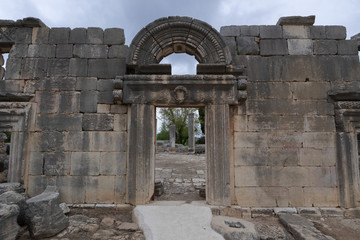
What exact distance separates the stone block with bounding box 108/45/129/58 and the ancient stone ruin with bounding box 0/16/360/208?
1.0 inches

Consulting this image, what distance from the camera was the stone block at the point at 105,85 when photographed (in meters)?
5.01

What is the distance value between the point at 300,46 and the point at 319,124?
6.40ft

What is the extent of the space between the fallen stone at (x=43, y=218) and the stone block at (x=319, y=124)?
5426 millimetres

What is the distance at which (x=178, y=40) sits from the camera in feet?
16.9

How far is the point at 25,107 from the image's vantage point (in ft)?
16.1

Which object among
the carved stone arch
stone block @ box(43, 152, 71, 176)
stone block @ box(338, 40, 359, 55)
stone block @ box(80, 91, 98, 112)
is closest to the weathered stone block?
the carved stone arch

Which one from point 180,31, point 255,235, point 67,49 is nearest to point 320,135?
point 255,235

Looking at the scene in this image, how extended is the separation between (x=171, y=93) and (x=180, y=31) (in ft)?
5.13

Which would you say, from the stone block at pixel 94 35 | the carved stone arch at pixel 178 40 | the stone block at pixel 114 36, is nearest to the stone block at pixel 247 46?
the carved stone arch at pixel 178 40

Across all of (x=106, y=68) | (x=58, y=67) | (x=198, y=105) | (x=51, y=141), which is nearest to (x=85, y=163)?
(x=51, y=141)

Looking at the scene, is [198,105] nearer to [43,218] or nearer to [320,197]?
[320,197]

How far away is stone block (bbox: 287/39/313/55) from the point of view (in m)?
5.14

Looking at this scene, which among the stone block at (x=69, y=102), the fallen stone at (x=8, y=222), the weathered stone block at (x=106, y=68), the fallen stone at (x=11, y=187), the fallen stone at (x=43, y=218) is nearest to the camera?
the fallen stone at (x=8, y=222)

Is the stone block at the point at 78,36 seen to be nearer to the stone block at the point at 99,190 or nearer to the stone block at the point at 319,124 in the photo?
the stone block at the point at 99,190
